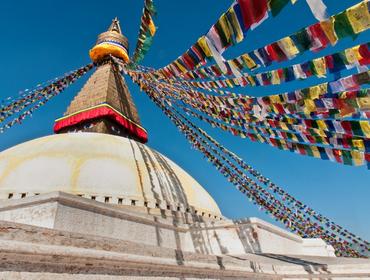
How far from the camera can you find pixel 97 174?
8.05 metres

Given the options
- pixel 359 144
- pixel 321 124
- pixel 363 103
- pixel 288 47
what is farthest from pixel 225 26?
pixel 359 144

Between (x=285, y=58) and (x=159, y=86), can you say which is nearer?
(x=285, y=58)

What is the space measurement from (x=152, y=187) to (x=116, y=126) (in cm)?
593

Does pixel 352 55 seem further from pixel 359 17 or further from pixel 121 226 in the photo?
pixel 121 226

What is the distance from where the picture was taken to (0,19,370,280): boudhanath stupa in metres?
3.18

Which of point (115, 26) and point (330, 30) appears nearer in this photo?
point (330, 30)

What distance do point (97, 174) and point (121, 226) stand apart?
174 centimetres

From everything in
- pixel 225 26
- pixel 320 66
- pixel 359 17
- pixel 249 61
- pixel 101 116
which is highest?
pixel 101 116

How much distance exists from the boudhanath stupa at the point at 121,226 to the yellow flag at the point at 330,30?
3638 millimetres

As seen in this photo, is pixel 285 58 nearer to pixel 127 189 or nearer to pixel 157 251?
pixel 157 251

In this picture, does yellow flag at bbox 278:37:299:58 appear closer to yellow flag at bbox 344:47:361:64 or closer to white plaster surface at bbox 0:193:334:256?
yellow flag at bbox 344:47:361:64

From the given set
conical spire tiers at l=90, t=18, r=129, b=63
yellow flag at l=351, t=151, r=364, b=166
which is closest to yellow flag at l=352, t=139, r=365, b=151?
yellow flag at l=351, t=151, r=364, b=166

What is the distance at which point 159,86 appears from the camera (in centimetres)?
934

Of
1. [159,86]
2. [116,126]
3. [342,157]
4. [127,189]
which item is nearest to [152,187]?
[127,189]
